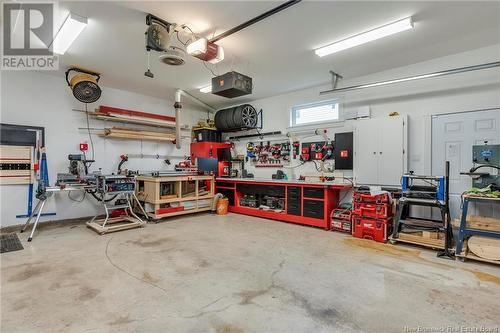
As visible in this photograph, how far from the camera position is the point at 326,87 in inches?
215

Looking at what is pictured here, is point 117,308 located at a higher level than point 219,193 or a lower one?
lower

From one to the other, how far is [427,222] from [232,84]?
3.66m

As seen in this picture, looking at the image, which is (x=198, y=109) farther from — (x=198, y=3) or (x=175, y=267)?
(x=175, y=267)

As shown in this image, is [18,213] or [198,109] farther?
[198,109]

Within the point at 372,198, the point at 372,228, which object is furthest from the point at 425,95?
the point at 372,228

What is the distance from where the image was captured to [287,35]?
3.46 meters

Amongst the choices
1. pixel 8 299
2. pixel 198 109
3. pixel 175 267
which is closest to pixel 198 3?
pixel 175 267

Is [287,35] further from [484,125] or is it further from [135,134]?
→ [135,134]

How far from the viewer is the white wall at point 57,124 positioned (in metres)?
4.48

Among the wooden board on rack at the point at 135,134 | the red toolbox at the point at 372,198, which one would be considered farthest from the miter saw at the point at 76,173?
the red toolbox at the point at 372,198

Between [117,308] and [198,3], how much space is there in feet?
10.4

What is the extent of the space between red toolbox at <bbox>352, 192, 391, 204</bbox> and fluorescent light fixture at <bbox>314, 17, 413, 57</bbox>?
7.64 ft

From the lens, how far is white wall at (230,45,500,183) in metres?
3.76

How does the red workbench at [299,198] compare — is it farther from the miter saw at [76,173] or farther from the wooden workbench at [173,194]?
the miter saw at [76,173]
